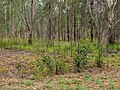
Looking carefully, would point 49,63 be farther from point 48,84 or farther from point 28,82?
point 48,84

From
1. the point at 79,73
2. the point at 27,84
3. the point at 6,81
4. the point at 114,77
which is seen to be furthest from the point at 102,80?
the point at 6,81

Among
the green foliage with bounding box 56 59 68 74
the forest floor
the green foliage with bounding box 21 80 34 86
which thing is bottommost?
the forest floor

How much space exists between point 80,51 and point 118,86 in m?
2.92

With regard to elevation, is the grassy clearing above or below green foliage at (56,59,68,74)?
below

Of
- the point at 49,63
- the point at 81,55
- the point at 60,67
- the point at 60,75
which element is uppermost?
the point at 81,55

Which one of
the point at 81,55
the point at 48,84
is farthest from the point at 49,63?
the point at 48,84

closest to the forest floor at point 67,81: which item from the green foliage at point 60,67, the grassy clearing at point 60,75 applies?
the grassy clearing at point 60,75

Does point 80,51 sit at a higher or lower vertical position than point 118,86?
higher

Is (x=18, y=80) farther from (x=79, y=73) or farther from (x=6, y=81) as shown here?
(x=79, y=73)

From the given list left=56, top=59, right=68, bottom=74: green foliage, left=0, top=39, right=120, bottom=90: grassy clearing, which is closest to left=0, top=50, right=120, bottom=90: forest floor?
left=0, top=39, right=120, bottom=90: grassy clearing

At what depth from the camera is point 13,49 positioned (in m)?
19.9

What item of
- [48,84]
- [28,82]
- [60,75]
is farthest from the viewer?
[60,75]

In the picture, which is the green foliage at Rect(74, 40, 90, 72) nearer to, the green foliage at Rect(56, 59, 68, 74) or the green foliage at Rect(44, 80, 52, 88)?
the green foliage at Rect(56, 59, 68, 74)

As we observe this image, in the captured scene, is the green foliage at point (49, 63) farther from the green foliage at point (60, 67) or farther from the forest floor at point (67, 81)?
the forest floor at point (67, 81)
